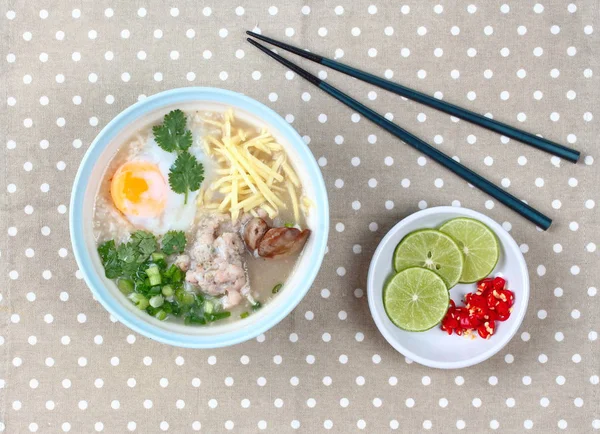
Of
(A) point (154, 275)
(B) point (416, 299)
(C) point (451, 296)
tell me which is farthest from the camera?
(C) point (451, 296)

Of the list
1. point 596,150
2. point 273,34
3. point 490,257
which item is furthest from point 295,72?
point 596,150

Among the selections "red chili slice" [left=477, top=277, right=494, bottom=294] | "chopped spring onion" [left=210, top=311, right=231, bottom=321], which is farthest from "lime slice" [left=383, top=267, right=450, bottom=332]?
"chopped spring onion" [left=210, top=311, right=231, bottom=321]

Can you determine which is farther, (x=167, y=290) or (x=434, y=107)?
(x=434, y=107)

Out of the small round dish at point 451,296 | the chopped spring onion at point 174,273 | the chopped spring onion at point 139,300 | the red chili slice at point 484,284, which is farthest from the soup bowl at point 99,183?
the red chili slice at point 484,284

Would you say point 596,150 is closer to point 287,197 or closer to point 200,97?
point 287,197

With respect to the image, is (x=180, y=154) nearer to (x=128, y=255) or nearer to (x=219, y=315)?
(x=128, y=255)

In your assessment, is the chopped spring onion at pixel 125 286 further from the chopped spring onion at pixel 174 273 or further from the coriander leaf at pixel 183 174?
the coriander leaf at pixel 183 174

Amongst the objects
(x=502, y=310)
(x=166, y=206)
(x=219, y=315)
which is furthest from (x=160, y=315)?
(x=502, y=310)

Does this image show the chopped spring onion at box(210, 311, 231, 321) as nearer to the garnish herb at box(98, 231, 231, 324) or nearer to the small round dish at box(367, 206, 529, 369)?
the garnish herb at box(98, 231, 231, 324)
